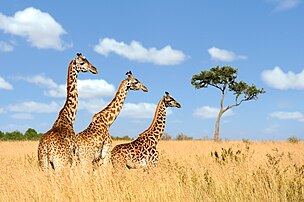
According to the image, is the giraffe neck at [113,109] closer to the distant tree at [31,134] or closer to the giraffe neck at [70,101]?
the giraffe neck at [70,101]

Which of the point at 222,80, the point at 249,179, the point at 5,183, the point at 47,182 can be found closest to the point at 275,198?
the point at 249,179

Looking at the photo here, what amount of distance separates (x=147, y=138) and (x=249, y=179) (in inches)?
123

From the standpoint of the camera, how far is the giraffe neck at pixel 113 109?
9969mm

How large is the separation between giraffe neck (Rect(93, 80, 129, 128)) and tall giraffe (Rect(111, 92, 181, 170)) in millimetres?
663

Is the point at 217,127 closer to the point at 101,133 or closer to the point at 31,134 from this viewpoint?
the point at 31,134

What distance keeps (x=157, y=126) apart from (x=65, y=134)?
303cm

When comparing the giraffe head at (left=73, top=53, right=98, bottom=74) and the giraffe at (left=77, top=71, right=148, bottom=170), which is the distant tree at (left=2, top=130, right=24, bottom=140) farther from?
the giraffe head at (left=73, top=53, right=98, bottom=74)

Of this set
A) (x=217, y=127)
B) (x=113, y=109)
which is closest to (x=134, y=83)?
(x=113, y=109)

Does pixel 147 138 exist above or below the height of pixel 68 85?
below

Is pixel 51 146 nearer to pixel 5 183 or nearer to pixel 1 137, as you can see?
pixel 5 183

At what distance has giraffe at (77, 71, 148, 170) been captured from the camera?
9.18 meters

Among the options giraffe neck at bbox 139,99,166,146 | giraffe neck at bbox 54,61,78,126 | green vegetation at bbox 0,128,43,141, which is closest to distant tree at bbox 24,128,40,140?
green vegetation at bbox 0,128,43,141

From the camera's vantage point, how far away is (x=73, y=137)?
8523 mm

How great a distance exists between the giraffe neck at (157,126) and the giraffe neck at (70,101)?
187 cm
